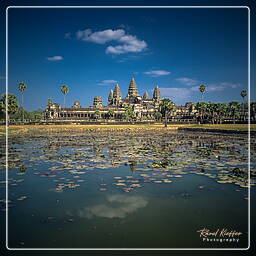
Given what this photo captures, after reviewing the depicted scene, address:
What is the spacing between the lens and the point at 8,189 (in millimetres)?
8258

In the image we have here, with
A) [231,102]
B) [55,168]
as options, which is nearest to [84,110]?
[231,102]

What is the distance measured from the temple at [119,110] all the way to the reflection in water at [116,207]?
94022 mm

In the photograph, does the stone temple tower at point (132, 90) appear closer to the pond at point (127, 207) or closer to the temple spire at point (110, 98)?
the temple spire at point (110, 98)

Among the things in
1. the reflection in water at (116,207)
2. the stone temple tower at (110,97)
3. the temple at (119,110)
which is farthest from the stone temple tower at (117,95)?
the reflection in water at (116,207)

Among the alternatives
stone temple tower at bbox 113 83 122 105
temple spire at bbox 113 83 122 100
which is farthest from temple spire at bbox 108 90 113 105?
temple spire at bbox 113 83 122 100

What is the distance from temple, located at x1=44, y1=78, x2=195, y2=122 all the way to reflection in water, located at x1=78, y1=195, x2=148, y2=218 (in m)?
94.0

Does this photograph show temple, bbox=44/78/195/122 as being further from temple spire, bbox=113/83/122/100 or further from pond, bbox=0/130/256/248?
pond, bbox=0/130/256/248

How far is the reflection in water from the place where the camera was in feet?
20.4

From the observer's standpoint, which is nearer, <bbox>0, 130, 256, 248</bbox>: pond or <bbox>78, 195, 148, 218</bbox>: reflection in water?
<bbox>0, 130, 256, 248</bbox>: pond

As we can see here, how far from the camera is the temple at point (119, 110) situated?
114m

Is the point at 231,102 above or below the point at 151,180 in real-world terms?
above

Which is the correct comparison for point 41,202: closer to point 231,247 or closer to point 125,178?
point 125,178

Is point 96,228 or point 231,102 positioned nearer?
point 96,228

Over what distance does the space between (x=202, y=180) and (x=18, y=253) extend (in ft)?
23.3
